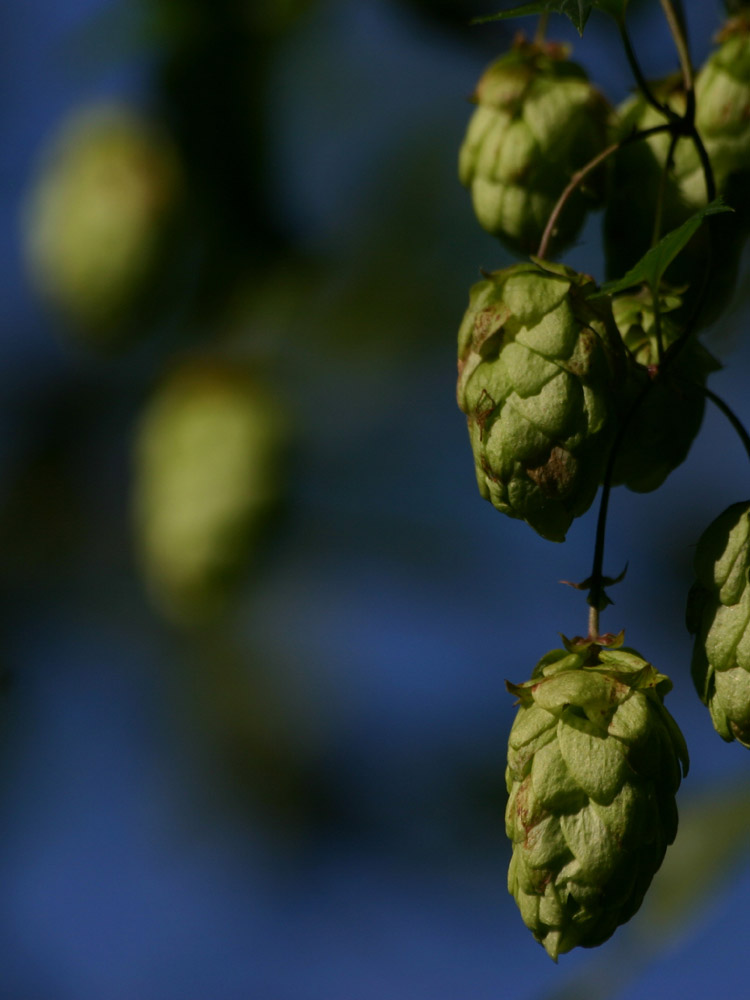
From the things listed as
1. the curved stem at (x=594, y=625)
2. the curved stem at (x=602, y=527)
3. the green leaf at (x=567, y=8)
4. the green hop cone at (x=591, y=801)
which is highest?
the green leaf at (x=567, y=8)

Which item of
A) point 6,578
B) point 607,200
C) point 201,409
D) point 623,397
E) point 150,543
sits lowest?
point 623,397

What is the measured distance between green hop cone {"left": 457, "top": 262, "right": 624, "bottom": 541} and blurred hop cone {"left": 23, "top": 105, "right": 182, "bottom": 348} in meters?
1.63

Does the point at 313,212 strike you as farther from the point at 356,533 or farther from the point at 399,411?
the point at 356,533

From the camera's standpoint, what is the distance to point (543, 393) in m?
0.90

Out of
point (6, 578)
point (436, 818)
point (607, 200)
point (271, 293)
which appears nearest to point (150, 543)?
point (271, 293)

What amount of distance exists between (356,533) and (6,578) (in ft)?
3.10

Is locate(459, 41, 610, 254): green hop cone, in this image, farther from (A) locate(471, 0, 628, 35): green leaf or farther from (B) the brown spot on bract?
(B) the brown spot on bract

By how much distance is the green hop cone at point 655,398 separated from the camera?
102cm

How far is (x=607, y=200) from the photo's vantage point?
3.82 feet

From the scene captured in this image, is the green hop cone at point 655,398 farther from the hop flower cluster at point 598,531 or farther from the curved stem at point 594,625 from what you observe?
the curved stem at point 594,625

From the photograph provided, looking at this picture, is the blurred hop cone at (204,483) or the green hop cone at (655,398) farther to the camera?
the blurred hop cone at (204,483)

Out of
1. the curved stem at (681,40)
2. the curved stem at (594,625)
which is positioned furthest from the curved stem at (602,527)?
the curved stem at (681,40)

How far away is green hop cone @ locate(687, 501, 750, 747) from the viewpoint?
0.93 metres

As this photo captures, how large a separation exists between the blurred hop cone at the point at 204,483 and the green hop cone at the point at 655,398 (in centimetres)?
164
